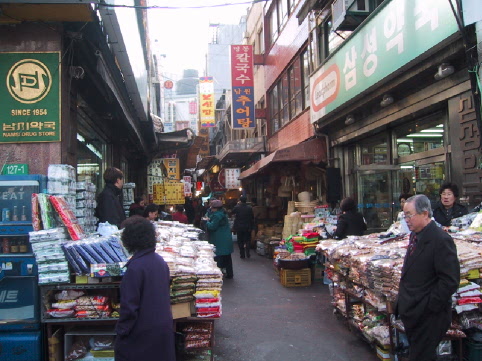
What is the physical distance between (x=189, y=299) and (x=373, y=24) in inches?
251

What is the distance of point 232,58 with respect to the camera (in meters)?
17.8

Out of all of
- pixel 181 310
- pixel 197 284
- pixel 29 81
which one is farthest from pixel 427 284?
pixel 29 81

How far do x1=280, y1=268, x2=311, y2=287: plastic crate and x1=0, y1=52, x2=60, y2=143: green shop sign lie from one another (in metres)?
5.75

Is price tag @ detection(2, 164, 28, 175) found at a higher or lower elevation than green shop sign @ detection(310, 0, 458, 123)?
lower

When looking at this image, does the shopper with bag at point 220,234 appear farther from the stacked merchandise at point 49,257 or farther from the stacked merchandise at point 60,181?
the stacked merchandise at point 49,257

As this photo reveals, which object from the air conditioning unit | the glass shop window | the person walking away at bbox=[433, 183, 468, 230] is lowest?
the person walking away at bbox=[433, 183, 468, 230]

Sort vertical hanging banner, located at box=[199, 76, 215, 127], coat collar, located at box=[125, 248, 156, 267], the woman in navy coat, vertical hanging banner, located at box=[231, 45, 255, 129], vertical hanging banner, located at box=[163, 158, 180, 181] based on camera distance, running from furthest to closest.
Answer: vertical hanging banner, located at box=[199, 76, 215, 127]
vertical hanging banner, located at box=[163, 158, 180, 181]
vertical hanging banner, located at box=[231, 45, 255, 129]
coat collar, located at box=[125, 248, 156, 267]
the woman in navy coat

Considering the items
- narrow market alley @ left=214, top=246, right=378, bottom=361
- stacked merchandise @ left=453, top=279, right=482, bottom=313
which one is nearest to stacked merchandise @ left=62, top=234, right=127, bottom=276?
narrow market alley @ left=214, top=246, right=378, bottom=361

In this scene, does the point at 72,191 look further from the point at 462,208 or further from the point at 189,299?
the point at 462,208

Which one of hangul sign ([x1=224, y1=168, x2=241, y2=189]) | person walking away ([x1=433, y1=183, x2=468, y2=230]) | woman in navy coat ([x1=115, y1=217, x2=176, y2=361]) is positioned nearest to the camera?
woman in navy coat ([x1=115, y1=217, x2=176, y2=361])

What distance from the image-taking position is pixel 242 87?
17828 mm

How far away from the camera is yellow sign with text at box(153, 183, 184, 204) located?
14.8 meters

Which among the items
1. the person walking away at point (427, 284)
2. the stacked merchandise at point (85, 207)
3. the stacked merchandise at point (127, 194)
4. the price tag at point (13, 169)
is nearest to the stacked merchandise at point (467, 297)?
the person walking away at point (427, 284)

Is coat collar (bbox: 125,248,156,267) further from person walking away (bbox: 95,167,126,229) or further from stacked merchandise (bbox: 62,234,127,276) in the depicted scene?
person walking away (bbox: 95,167,126,229)
